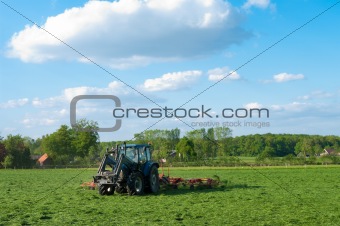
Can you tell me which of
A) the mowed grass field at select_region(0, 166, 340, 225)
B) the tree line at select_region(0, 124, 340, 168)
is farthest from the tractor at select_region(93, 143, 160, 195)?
the tree line at select_region(0, 124, 340, 168)

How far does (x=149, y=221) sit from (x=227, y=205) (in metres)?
4.32

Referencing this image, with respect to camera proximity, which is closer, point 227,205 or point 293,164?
point 227,205

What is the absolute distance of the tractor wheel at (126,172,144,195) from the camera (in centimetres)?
1969

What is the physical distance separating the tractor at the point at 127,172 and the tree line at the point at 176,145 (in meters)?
53.6

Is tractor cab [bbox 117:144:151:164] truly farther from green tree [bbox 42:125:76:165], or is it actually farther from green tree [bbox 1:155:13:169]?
green tree [bbox 42:125:76:165]

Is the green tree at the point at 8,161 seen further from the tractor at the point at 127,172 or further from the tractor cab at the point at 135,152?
the tractor cab at the point at 135,152

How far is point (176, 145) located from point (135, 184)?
67404 millimetres

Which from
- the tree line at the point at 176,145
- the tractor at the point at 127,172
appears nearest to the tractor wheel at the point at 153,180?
the tractor at the point at 127,172

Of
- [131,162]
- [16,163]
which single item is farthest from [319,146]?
[131,162]

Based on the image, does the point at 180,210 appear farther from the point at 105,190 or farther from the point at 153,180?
the point at 153,180

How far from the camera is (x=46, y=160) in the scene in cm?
11831

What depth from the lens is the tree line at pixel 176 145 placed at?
82.2 metres

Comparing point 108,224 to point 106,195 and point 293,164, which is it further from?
point 293,164

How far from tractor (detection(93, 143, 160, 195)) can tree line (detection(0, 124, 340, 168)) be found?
53.6 m
